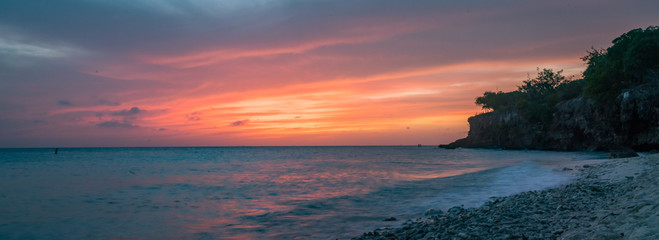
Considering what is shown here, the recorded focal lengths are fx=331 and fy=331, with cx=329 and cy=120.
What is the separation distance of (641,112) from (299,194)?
128ft

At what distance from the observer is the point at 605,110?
41438 millimetres

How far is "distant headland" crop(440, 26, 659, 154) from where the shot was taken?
34.5 m

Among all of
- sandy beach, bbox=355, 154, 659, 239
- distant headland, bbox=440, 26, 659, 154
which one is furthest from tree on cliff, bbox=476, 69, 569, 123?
sandy beach, bbox=355, 154, 659, 239

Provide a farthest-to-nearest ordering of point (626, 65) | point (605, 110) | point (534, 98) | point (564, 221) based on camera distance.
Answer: point (534, 98), point (605, 110), point (626, 65), point (564, 221)

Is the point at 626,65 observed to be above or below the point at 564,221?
above

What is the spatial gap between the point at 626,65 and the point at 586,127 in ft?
50.2

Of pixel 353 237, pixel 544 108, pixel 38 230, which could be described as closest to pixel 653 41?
pixel 544 108

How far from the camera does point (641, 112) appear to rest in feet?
112

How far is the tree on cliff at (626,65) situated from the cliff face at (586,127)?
6.16 ft

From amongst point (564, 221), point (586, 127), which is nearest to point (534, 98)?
point (586, 127)

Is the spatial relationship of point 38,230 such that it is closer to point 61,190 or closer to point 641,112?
point 61,190

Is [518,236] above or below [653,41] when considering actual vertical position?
below

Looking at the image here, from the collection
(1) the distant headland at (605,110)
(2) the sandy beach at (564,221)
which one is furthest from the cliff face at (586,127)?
(2) the sandy beach at (564,221)

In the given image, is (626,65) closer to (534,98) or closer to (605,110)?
(605,110)
